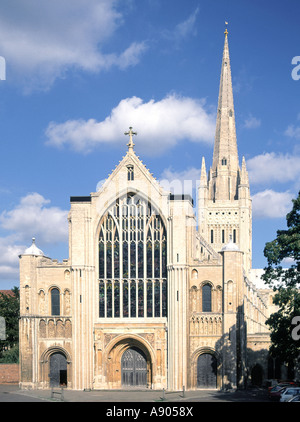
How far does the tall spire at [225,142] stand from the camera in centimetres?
11169

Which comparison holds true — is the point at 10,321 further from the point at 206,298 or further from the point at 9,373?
the point at 206,298

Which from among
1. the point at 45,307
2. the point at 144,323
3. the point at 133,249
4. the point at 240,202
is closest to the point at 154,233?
the point at 133,249

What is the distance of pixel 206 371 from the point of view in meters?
53.7

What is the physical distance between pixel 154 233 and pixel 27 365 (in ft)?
48.8

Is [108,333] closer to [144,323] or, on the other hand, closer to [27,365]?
[144,323]

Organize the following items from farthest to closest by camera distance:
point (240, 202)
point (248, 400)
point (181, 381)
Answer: point (240, 202)
point (181, 381)
point (248, 400)

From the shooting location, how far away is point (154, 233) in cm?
5541

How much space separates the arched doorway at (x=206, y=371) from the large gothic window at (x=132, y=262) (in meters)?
4.85

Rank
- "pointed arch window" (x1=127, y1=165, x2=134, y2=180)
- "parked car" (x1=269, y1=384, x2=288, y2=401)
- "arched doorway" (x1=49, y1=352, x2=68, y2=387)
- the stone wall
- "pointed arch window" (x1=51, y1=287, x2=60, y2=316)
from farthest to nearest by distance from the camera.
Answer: the stone wall → "pointed arch window" (x1=127, y1=165, x2=134, y2=180) → "pointed arch window" (x1=51, y1=287, x2=60, y2=316) → "arched doorway" (x1=49, y1=352, x2=68, y2=387) → "parked car" (x1=269, y1=384, x2=288, y2=401)

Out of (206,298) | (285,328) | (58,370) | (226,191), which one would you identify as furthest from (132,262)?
(226,191)

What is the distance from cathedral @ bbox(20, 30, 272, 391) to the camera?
53562 mm

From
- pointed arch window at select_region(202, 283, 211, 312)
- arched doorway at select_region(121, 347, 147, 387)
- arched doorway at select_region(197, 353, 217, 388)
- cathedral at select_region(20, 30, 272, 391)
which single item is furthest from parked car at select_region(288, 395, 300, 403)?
arched doorway at select_region(121, 347, 147, 387)

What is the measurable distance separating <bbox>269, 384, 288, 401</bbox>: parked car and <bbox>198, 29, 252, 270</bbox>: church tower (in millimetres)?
65946

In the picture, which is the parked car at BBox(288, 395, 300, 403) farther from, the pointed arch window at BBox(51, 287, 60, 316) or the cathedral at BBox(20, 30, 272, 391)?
the pointed arch window at BBox(51, 287, 60, 316)
